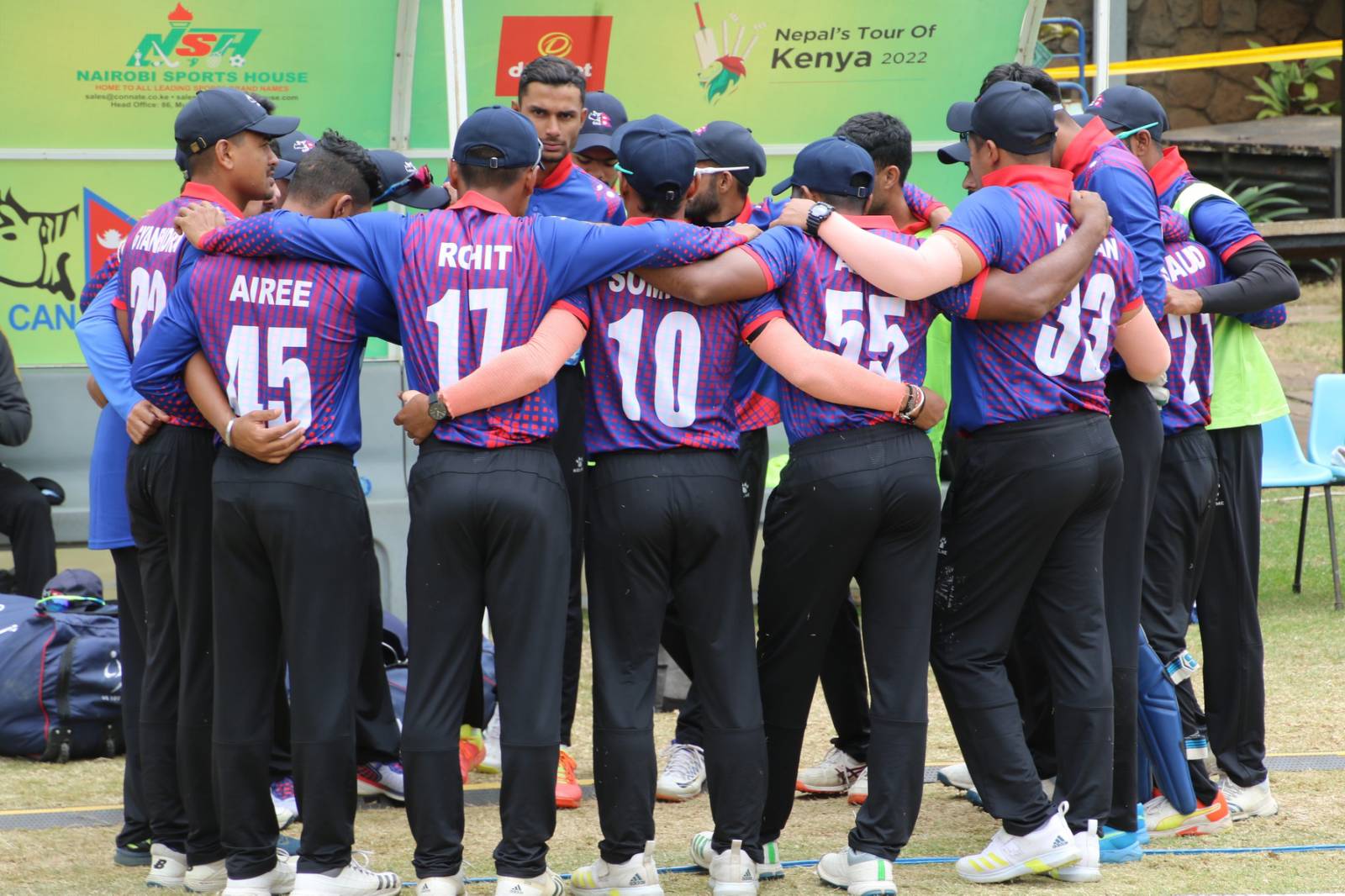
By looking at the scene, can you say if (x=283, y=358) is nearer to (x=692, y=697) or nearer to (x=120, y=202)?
(x=692, y=697)

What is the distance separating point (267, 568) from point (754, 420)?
1.77 metres

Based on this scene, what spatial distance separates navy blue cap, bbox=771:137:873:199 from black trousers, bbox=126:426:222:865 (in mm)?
1865

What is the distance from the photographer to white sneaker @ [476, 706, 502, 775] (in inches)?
233

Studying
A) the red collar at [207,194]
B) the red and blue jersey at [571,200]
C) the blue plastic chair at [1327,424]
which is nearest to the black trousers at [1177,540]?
the red and blue jersey at [571,200]

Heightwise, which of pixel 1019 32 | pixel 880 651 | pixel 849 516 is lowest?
pixel 880 651

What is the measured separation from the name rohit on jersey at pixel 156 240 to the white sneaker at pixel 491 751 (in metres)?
2.18

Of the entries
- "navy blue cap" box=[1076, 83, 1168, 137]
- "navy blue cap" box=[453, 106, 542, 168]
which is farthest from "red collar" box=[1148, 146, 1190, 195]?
"navy blue cap" box=[453, 106, 542, 168]

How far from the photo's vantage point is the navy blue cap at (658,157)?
4234 mm

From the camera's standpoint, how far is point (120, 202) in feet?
25.6

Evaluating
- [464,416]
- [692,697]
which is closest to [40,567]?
[692,697]

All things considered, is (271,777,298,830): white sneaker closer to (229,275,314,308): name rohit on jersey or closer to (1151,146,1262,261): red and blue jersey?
(229,275,314,308): name rohit on jersey

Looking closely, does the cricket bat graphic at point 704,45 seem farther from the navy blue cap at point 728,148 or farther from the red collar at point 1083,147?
the navy blue cap at point 728,148

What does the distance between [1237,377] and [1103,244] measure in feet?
3.69

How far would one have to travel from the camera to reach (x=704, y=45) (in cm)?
834
